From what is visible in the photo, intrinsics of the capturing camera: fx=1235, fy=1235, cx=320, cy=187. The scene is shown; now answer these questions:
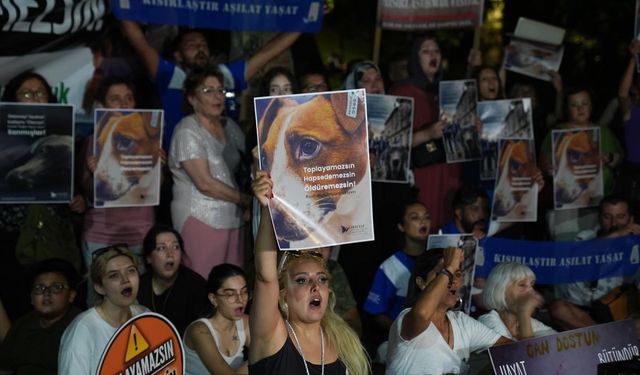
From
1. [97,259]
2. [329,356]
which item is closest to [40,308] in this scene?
[97,259]

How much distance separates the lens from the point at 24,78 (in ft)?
26.4

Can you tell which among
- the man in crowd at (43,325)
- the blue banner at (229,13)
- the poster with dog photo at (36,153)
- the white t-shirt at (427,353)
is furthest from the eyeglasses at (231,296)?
the blue banner at (229,13)

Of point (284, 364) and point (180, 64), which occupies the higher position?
point (180, 64)

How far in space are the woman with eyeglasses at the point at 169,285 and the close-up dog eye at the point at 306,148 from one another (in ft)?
8.38

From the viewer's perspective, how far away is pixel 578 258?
8.70 metres

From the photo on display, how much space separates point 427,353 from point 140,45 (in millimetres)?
3493

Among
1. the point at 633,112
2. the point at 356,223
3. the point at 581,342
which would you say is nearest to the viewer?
the point at 356,223

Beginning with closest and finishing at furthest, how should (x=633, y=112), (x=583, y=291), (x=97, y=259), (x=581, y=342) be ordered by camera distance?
(x=581, y=342), (x=97, y=259), (x=583, y=291), (x=633, y=112)

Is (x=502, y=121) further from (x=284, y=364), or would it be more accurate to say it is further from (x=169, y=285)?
(x=284, y=364)

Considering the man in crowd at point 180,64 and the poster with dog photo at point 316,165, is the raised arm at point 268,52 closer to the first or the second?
the man in crowd at point 180,64

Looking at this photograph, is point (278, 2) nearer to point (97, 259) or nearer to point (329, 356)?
point (97, 259)

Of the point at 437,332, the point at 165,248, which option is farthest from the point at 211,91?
the point at 437,332

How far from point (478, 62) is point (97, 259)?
4489 mm

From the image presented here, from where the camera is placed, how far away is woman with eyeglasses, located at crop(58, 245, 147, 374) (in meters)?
6.18
